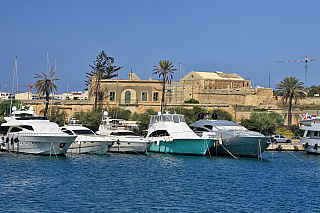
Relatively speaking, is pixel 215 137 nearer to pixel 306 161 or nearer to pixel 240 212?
pixel 306 161

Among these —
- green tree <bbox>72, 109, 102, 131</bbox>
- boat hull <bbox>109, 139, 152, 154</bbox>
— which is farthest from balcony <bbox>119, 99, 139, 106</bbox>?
boat hull <bbox>109, 139, 152, 154</bbox>

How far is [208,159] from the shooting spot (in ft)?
108

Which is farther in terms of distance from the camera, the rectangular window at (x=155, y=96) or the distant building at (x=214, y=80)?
the distant building at (x=214, y=80)

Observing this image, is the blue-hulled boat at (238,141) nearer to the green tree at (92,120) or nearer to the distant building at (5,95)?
the green tree at (92,120)

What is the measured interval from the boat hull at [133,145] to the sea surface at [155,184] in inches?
60.9

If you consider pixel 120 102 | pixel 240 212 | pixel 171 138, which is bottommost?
pixel 240 212

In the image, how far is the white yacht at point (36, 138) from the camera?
31250 mm

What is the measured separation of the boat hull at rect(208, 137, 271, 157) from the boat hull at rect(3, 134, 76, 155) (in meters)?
11.1

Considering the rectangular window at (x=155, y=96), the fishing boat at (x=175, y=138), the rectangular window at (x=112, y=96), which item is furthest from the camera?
the rectangular window at (x=155, y=96)

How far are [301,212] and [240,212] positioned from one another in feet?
8.65

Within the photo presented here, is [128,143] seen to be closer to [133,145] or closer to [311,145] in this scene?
[133,145]

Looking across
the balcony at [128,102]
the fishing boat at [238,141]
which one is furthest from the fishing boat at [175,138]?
the balcony at [128,102]

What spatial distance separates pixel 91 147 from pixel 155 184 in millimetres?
12170

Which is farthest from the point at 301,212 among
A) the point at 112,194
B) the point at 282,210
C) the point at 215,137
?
the point at 215,137
